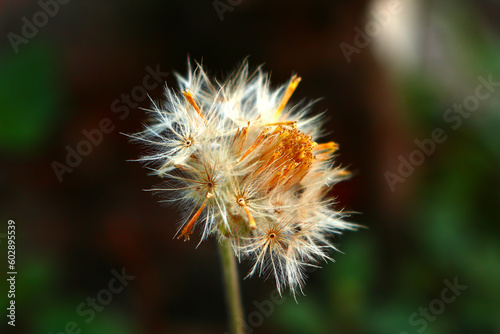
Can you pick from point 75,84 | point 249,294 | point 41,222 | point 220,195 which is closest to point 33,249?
point 41,222

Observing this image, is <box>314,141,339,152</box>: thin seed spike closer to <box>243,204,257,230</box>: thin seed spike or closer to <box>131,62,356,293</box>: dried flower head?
<box>131,62,356,293</box>: dried flower head

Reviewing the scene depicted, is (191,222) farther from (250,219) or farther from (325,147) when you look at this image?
(325,147)

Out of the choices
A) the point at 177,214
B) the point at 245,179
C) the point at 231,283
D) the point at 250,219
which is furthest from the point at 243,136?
the point at 177,214

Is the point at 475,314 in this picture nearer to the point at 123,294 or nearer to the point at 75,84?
the point at 123,294

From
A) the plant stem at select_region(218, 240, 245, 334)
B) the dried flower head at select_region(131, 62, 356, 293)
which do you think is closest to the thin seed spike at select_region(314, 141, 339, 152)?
the dried flower head at select_region(131, 62, 356, 293)

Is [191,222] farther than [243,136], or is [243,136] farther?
[243,136]

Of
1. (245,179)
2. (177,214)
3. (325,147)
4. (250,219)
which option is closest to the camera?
(250,219)

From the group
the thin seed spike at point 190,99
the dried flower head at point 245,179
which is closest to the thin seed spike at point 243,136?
the dried flower head at point 245,179
